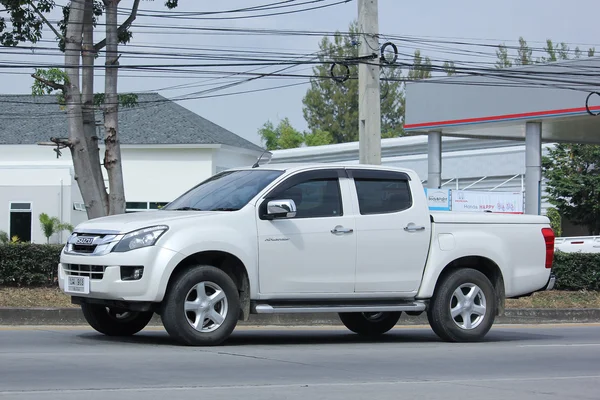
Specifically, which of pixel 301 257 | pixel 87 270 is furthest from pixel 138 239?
pixel 301 257

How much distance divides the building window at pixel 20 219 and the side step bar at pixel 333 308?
3500cm

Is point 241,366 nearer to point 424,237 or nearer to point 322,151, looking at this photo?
point 424,237

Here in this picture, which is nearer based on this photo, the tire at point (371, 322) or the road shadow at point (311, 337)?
the road shadow at point (311, 337)

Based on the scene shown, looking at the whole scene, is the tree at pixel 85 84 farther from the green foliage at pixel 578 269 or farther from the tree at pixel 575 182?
the tree at pixel 575 182

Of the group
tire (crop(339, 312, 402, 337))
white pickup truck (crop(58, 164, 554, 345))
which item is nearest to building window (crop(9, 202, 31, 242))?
tire (crop(339, 312, 402, 337))

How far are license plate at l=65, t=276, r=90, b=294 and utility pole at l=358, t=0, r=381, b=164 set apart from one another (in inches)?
351

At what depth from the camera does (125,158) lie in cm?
4791

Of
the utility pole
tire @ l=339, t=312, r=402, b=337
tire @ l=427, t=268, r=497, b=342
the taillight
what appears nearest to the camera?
tire @ l=427, t=268, r=497, b=342

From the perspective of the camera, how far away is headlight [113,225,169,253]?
10.2 meters

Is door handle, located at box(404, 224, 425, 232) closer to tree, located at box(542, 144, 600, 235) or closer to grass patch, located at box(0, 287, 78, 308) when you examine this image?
grass patch, located at box(0, 287, 78, 308)

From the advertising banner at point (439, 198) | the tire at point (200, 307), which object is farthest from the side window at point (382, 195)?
the advertising banner at point (439, 198)

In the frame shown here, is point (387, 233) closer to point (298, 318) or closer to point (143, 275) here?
point (143, 275)

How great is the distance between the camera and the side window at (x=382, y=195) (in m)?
11.6

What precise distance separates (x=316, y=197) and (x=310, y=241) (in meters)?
0.58
